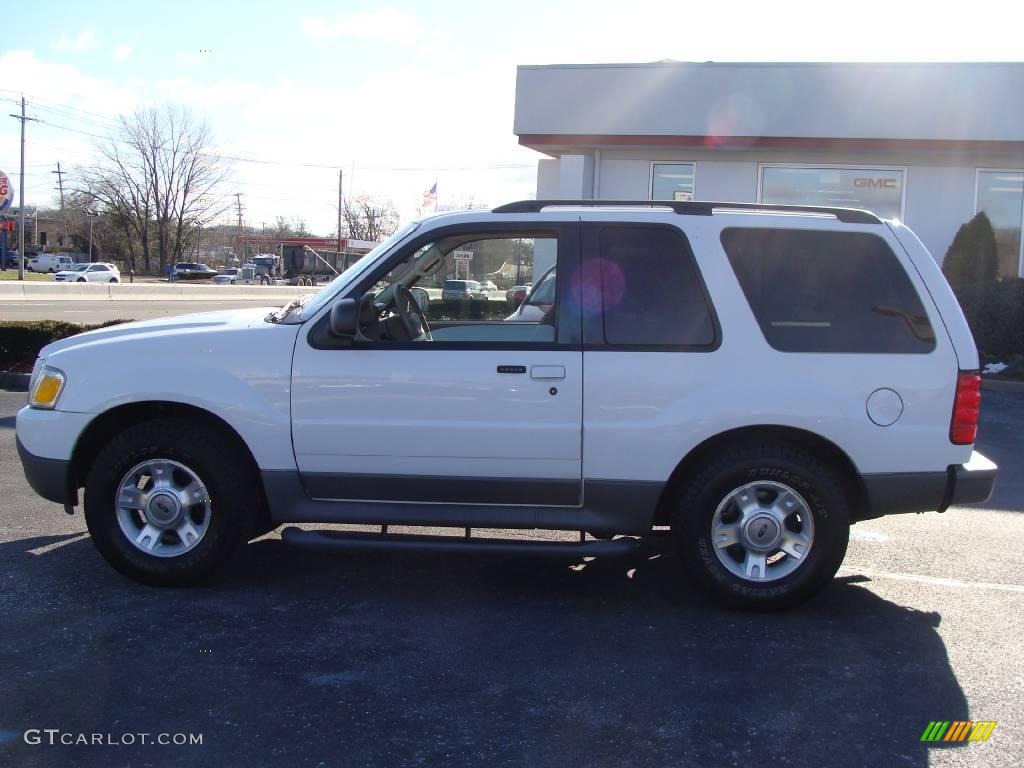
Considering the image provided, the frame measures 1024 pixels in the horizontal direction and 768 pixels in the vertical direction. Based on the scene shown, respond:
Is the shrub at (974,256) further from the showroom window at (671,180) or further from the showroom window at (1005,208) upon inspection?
the showroom window at (671,180)

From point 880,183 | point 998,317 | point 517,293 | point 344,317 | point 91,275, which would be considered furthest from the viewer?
point 91,275

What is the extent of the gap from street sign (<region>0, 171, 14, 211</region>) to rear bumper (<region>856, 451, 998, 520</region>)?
714 inches

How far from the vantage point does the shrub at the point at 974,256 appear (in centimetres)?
A: 1548

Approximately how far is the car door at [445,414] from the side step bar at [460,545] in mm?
169

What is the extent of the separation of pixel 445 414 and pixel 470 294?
1197mm

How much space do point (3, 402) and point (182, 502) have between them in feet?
23.0

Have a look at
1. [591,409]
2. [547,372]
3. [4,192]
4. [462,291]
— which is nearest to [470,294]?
[462,291]

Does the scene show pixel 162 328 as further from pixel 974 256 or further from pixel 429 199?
pixel 429 199

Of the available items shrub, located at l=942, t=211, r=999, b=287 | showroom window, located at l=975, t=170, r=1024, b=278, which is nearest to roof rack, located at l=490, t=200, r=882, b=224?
shrub, located at l=942, t=211, r=999, b=287

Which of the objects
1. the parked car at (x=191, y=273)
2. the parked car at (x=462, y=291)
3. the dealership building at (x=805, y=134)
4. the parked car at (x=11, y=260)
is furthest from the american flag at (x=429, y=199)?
the parked car at (x=11, y=260)

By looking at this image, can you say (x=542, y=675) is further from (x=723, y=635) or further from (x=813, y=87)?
(x=813, y=87)

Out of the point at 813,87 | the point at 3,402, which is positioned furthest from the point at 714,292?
the point at 813,87

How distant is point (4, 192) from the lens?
18.7 metres

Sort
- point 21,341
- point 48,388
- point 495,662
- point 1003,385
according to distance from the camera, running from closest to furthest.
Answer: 1. point 495,662
2. point 48,388
3. point 21,341
4. point 1003,385
